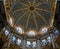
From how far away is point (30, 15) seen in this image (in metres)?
36.6

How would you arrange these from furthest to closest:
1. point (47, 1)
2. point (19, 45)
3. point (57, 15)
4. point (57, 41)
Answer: point (47, 1) < point (19, 45) < point (57, 41) < point (57, 15)

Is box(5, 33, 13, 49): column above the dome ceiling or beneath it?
beneath

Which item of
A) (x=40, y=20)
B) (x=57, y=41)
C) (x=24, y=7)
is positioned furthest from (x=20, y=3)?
(x=57, y=41)

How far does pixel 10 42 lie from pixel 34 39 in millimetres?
4626

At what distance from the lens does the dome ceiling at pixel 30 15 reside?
3431 centimetres

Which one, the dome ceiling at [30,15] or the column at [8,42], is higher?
the dome ceiling at [30,15]

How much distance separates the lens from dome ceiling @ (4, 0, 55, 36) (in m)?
34.3

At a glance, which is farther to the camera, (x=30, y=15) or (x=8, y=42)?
(x=30, y=15)

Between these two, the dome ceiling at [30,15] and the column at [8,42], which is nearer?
the column at [8,42]

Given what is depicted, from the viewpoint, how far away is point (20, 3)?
3538 cm

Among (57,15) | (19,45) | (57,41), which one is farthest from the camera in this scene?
(19,45)

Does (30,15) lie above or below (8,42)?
above

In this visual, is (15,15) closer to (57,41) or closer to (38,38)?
(38,38)

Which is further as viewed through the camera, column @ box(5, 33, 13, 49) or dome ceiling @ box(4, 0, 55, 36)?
dome ceiling @ box(4, 0, 55, 36)
